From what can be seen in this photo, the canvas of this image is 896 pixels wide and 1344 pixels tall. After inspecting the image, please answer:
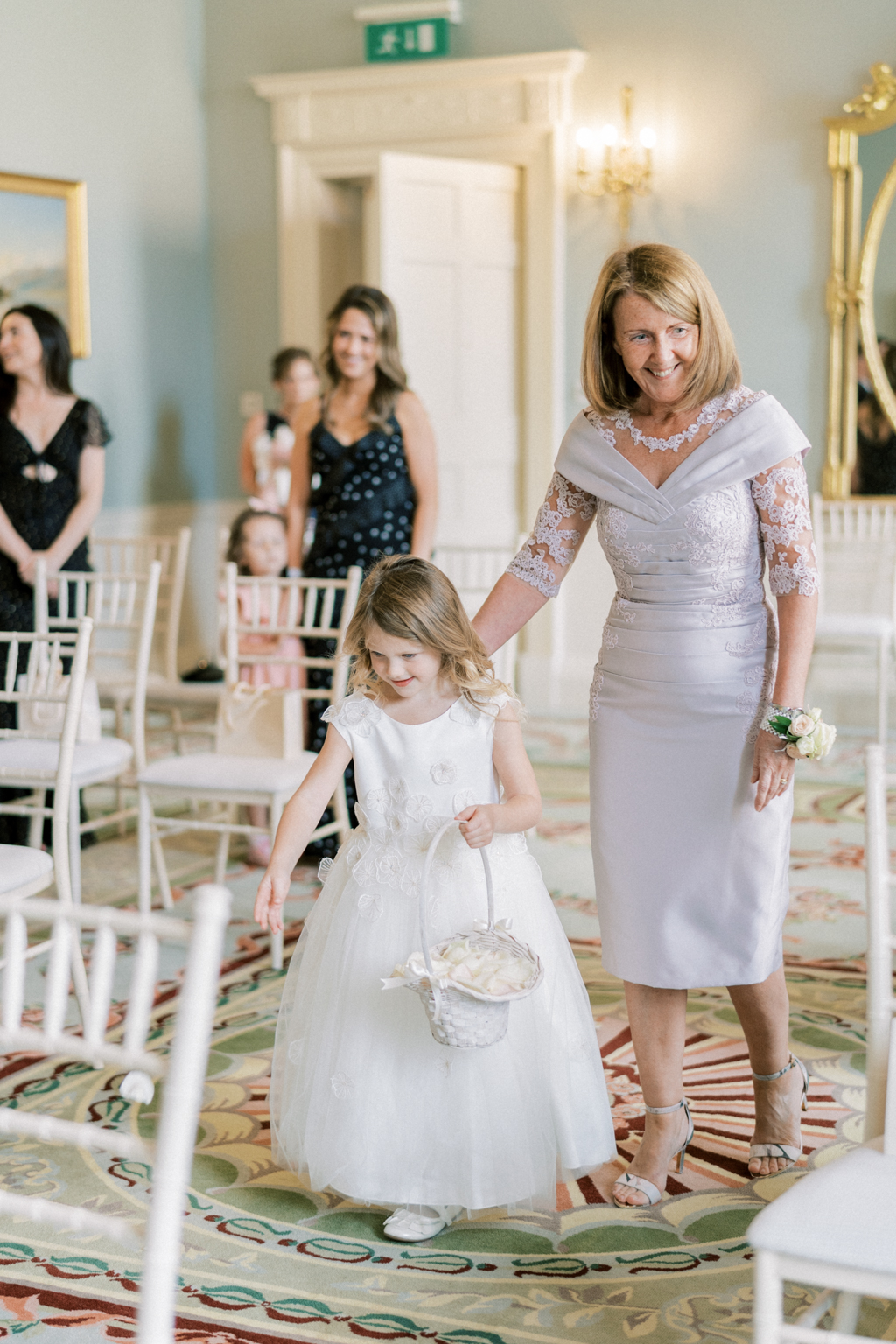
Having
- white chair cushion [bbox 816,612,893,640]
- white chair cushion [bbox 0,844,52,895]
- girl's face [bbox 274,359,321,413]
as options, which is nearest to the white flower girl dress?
white chair cushion [bbox 0,844,52,895]

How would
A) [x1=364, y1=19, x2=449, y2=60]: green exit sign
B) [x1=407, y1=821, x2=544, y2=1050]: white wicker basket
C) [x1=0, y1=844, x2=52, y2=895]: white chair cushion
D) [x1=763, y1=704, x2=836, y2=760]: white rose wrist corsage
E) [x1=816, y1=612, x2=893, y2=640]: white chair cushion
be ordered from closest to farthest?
[x1=407, y1=821, x2=544, y2=1050]: white wicker basket < [x1=763, y1=704, x2=836, y2=760]: white rose wrist corsage < [x1=0, y1=844, x2=52, y2=895]: white chair cushion < [x1=816, y1=612, x2=893, y2=640]: white chair cushion < [x1=364, y1=19, x2=449, y2=60]: green exit sign

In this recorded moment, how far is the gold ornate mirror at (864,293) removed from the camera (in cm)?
645

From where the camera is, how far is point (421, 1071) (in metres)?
2.31

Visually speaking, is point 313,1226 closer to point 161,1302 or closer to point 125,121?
point 161,1302

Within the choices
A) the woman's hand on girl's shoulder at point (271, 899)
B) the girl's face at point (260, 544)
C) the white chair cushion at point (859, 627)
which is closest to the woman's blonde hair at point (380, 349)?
the girl's face at point (260, 544)

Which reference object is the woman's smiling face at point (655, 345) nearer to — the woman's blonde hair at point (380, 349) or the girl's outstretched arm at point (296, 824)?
the girl's outstretched arm at point (296, 824)

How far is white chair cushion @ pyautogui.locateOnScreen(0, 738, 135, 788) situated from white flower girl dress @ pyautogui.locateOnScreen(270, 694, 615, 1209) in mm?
1073

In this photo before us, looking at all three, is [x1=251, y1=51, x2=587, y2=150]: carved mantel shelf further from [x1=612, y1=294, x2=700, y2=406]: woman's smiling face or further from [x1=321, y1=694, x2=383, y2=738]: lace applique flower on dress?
[x1=321, y1=694, x2=383, y2=738]: lace applique flower on dress

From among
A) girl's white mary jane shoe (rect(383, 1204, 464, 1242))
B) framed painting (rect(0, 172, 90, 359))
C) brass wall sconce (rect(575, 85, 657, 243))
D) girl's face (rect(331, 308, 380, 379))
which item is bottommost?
girl's white mary jane shoe (rect(383, 1204, 464, 1242))

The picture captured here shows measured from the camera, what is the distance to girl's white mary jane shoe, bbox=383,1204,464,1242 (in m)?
2.32

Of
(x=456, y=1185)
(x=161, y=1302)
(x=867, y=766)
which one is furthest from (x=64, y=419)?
(x=161, y=1302)

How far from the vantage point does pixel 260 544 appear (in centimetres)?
527

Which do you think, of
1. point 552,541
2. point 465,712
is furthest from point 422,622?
point 552,541

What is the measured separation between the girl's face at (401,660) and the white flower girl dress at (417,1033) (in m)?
0.09
